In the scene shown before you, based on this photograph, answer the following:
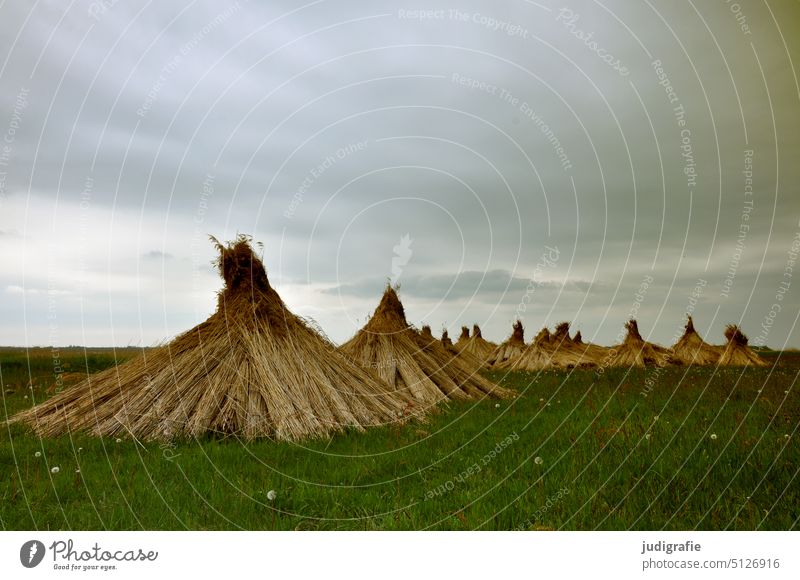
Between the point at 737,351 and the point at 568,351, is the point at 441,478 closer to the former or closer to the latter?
the point at 568,351

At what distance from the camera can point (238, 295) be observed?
9.34 metres

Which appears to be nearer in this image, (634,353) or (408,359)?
(408,359)

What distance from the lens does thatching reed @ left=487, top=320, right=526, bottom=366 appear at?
1092 inches

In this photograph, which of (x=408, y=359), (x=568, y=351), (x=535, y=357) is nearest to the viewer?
(x=408, y=359)

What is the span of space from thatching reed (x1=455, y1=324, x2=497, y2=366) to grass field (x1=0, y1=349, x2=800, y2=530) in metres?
21.8

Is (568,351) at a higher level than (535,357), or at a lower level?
higher

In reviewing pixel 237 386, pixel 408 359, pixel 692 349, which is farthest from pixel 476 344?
pixel 237 386

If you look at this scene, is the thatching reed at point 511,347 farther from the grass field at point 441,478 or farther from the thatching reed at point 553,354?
the grass field at point 441,478

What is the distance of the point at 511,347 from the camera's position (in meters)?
28.5

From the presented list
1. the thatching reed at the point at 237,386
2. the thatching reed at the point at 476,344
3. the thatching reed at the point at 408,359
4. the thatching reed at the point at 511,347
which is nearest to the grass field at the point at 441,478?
the thatching reed at the point at 237,386

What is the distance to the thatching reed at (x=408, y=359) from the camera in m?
11.8

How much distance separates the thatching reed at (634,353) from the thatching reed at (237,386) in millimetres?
18184

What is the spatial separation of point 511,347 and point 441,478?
23298mm
